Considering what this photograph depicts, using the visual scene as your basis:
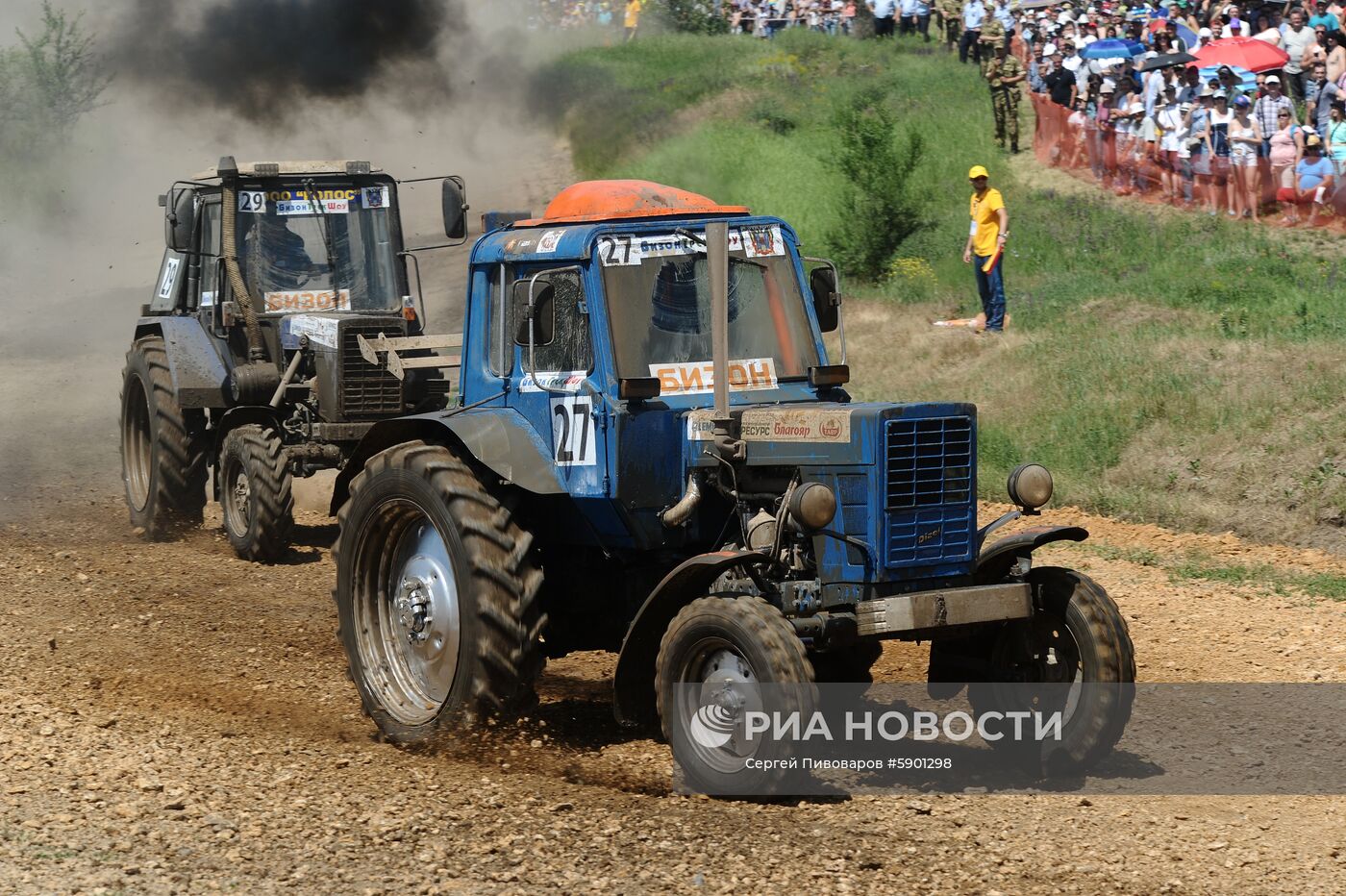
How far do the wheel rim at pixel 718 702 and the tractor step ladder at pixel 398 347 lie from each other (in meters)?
5.42

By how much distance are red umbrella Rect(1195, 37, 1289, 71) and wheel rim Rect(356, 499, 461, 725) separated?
55.1 ft

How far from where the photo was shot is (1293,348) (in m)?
14.6

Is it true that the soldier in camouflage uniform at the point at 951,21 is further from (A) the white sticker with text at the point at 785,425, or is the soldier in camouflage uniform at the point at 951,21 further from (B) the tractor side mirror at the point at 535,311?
(A) the white sticker with text at the point at 785,425

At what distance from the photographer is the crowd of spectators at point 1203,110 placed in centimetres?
1870

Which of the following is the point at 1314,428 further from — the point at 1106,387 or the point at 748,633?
the point at 748,633

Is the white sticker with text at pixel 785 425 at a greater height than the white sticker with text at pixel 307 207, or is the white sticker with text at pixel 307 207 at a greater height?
the white sticker with text at pixel 307 207

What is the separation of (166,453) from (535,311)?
6913 mm

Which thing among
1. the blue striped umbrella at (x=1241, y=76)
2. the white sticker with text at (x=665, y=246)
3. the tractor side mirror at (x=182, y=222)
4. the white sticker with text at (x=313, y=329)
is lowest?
the white sticker with text at (x=313, y=329)

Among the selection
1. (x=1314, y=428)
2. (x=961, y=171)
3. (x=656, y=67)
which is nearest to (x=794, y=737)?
(x=1314, y=428)

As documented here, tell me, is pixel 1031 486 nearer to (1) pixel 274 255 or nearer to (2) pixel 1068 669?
(2) pixel 1068 669

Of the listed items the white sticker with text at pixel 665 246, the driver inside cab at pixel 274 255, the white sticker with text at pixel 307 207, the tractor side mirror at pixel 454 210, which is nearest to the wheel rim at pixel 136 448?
the driver inside cab at pixel 274 255

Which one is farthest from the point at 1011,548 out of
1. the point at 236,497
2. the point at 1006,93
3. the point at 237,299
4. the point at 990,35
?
the point at 990,35

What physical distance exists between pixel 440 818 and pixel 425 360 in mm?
5623

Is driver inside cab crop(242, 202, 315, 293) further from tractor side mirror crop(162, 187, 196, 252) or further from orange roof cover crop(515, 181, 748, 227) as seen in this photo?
orange roof cover crop(515, 181, 748, 227)
